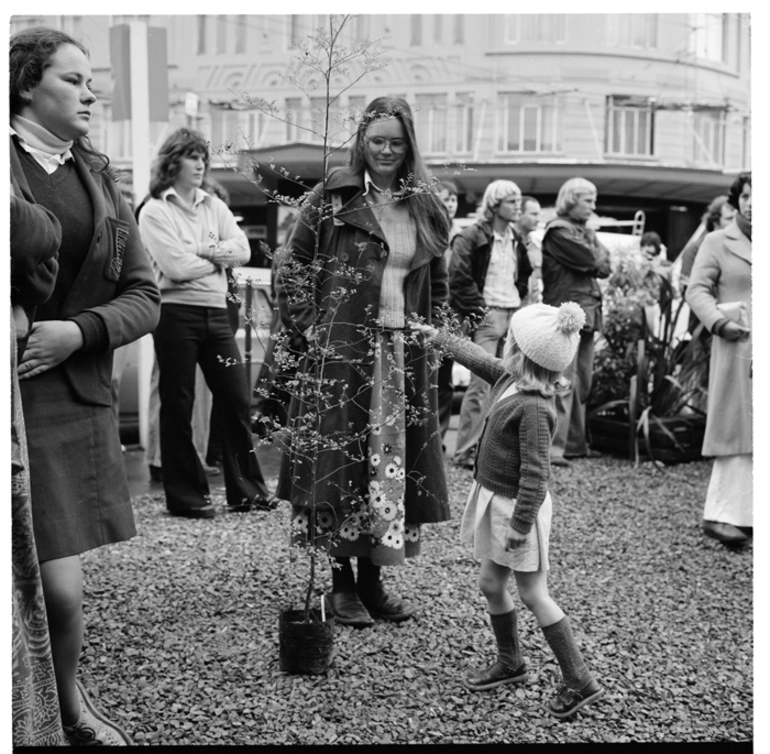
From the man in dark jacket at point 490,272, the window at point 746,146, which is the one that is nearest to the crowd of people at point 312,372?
the man in dark jacket at point 490,272

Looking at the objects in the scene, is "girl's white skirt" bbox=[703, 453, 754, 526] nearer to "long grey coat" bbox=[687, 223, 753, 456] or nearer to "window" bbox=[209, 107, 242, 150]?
"long grey coat" bbox=[687, 223, 753, 456]

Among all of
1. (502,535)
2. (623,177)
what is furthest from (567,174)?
(502,535)

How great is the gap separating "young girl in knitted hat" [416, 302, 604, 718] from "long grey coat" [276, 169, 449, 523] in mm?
460

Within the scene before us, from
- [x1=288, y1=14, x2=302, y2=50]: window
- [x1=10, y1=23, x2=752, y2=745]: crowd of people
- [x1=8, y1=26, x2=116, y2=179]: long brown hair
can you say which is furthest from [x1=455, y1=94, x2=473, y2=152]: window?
[x1=8, y1=26, x2=116, y2=179]: long brown hair

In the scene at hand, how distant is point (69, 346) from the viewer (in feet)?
8.27

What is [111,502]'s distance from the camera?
2656 mm

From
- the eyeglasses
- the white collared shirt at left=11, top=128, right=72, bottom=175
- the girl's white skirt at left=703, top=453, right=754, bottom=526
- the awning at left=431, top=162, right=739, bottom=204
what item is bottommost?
the girl's white skirt at left=703, top=453, right=754, bottom=526

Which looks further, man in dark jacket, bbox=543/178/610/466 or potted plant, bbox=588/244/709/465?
potted plant, bbox=588/244/709/465

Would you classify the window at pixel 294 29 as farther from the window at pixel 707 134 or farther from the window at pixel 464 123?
the window at pixel 707 134

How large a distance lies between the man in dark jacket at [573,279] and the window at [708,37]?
2430 millimetres

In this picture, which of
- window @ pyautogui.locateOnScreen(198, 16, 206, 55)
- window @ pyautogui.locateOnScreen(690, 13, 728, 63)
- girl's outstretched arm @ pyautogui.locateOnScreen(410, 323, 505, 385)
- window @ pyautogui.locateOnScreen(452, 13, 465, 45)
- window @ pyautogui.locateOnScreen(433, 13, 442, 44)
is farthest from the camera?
window @ pyautogui.locateOnScreen(198, 16, 206, 55)

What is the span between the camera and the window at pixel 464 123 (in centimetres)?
373

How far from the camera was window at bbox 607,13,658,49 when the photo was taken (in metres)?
3.17

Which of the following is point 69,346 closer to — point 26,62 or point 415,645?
point 26,62
